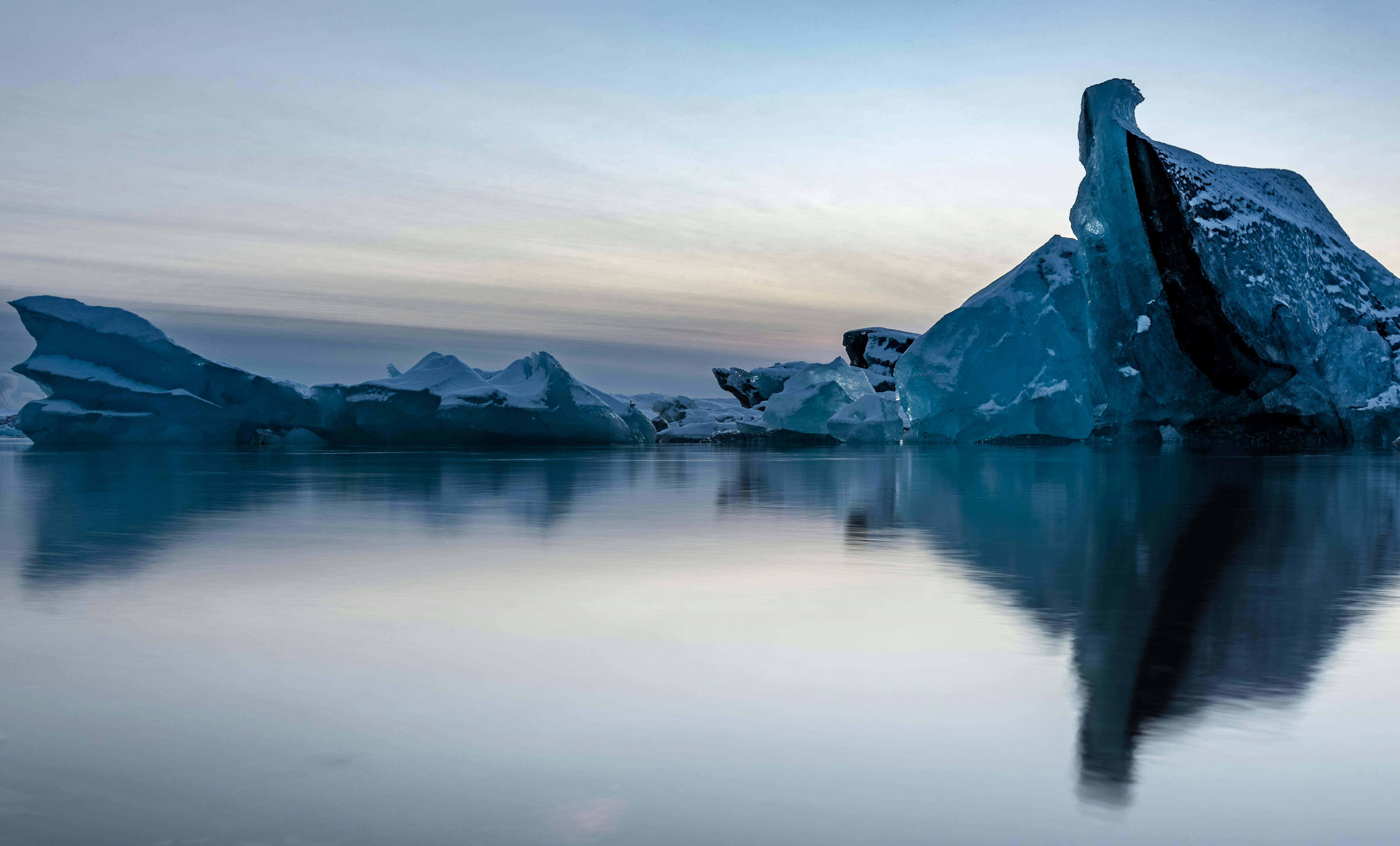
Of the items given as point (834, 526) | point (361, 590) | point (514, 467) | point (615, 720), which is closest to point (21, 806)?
point (615, 720)

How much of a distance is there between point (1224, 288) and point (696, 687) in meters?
29.7

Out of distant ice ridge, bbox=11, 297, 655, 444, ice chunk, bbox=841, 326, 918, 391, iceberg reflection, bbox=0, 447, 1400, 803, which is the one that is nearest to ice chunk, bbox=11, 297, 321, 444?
distant ice ridge, bbox=11, 297, 655, 444

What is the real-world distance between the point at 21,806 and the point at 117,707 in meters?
0.67

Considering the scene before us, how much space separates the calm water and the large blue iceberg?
24570mm

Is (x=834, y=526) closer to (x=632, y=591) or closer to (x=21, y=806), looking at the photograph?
(x=632, y=591)

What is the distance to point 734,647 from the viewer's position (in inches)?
123

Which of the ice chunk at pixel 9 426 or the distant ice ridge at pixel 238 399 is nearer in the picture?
the distant ice ridge at pixel 238 399

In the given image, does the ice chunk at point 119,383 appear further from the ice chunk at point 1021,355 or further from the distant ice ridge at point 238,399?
the ice chunk at point 1021,355

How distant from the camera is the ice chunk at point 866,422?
41594mm

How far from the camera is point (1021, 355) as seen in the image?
123ft

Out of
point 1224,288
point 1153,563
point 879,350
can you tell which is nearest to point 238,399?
point 1224,288

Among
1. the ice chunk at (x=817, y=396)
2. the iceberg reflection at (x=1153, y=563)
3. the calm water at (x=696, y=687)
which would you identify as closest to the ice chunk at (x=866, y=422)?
the ice chunk at (x=817, y=396)

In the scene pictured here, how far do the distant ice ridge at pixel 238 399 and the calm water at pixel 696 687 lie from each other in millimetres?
28530

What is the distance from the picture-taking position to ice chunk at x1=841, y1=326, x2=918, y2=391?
71.2 m
